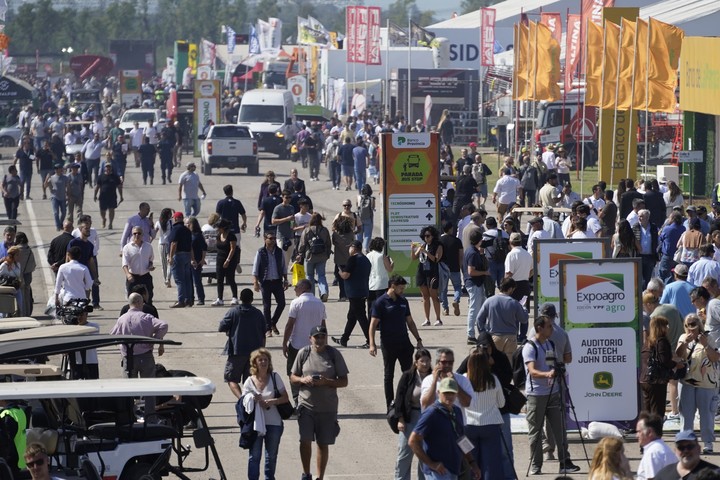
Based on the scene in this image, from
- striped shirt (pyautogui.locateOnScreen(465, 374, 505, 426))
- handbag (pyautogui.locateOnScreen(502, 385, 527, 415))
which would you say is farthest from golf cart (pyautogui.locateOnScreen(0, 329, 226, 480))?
handbag (pyautogui.locateOnScreen(502, 385, 527, 415))

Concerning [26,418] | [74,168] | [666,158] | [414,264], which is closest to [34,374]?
[26,418]

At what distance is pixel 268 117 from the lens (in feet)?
177

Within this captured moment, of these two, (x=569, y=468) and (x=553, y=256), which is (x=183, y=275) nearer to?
(x=553, y=256)

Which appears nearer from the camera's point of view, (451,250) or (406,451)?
(406,451)

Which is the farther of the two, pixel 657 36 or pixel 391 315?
pixel 657 36

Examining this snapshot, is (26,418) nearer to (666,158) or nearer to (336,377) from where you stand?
(336,377)

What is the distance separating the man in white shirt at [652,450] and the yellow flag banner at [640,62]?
73.7 feet

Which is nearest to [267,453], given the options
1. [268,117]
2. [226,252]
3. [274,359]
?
[274,359]

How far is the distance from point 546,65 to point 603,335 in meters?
26.8

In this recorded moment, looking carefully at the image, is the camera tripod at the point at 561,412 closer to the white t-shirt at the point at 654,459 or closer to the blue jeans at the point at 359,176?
the white t-shirt at the point at 654,459

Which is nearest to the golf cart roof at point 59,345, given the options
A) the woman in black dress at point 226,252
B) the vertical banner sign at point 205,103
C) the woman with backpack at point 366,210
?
the woman in black dress at point 226,252

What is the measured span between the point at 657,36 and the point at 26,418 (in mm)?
23619

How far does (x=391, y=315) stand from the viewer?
1529cm

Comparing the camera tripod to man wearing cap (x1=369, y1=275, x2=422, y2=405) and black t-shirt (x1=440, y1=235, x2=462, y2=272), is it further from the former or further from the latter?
black t-shirt (x1=440, y1=235, x2=462, y2=272)
